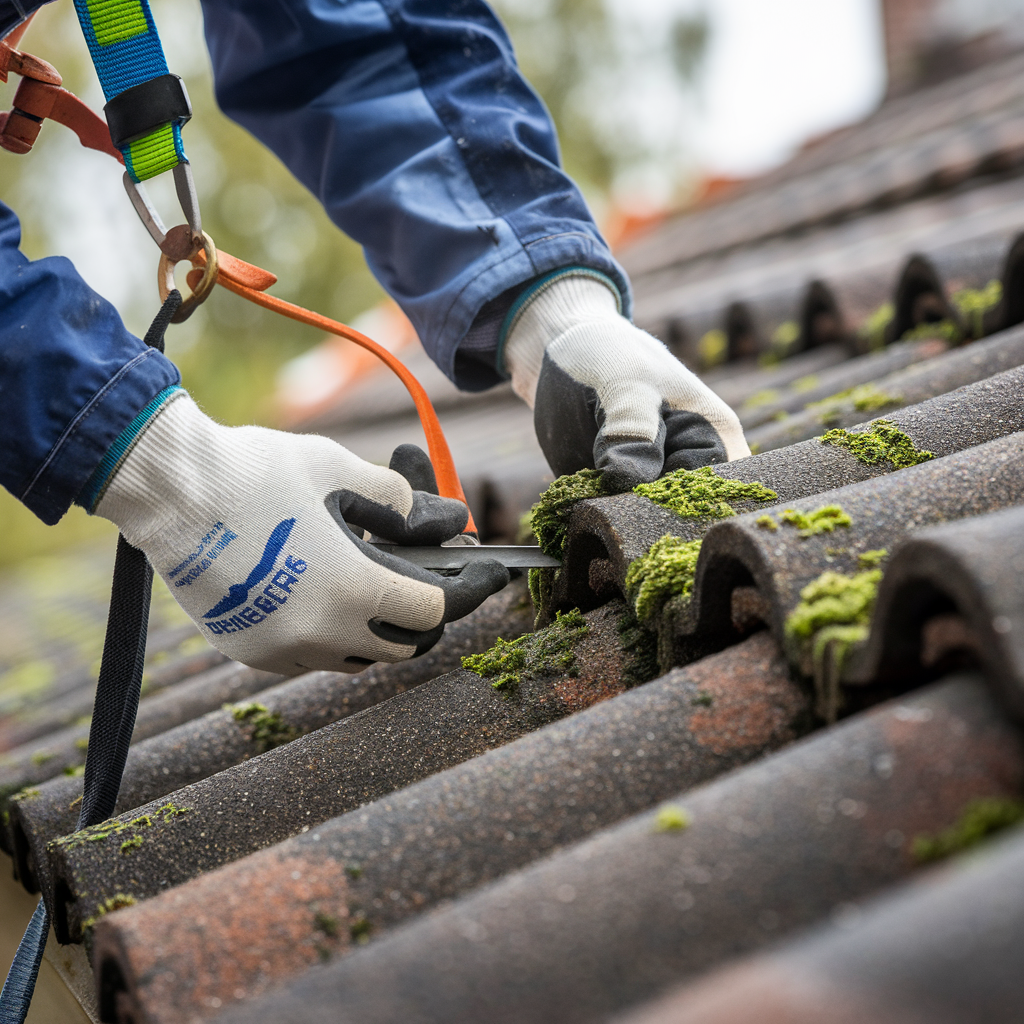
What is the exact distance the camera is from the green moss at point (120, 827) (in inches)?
43.0

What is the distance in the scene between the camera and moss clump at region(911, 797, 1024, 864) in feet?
2.06

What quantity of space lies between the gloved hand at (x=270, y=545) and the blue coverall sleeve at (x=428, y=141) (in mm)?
531

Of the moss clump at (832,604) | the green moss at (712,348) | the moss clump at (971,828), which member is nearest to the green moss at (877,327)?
→ the green moss at (712,348)

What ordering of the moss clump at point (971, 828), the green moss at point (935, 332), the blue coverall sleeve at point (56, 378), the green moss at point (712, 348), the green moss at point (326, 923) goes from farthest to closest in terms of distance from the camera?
the green moss at point (712, 348) < the green moss at point (935, 332) < the blue coverall sleeve at point (56, 378) < the green moss at point (326, 923) < the moss clump at point (971, 828)

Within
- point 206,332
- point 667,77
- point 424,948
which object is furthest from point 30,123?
point 667,77

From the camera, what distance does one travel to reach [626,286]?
1816 millimetres

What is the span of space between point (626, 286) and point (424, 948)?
4.56 ft

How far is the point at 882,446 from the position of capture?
4.23 feet

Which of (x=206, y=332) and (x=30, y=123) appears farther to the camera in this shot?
(x=206, y=332)

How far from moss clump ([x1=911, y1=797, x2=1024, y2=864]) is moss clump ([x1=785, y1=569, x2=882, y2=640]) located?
0.77ft

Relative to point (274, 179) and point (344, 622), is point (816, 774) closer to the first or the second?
point (344, 622)

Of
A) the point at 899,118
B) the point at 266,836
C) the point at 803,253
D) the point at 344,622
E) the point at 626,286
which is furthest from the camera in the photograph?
the point at 899,118

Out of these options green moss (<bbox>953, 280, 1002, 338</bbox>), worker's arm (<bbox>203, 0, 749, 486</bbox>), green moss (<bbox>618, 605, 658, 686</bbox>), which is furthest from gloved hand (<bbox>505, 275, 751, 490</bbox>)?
green moss (<bbox>953, 280, 1002, 338</bbox>)

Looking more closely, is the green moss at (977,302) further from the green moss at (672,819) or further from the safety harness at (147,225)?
the green moss at (672,819)
